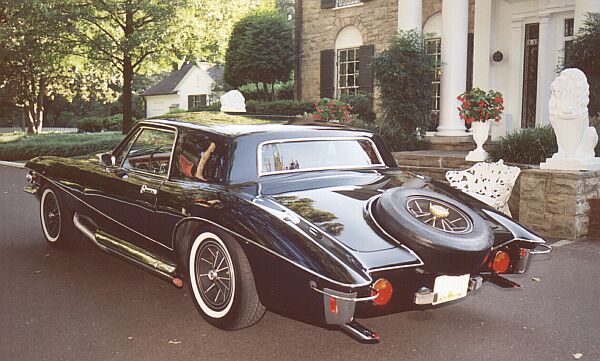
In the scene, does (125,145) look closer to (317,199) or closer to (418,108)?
(317,199)

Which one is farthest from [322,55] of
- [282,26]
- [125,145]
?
[125,145]

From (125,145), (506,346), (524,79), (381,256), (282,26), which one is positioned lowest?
(506,346)

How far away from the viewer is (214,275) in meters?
4.09

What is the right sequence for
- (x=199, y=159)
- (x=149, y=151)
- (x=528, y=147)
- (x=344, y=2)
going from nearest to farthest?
(x=199, y=159)
(x=149, y=151)
(x=528, y=147)
(x=344, y=2)

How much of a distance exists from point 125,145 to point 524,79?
10.3 metres

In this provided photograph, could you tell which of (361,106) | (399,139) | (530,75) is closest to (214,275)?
(399,139)

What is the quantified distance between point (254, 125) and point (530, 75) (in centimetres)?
1028

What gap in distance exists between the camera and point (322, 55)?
1872 cm

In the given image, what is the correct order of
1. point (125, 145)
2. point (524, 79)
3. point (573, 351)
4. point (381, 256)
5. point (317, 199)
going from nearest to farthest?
point (381, 256)
point (573, 351)
point (317, 199)
point (125, 145)
point (524, 79)

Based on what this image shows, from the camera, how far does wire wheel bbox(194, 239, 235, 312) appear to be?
157 inches

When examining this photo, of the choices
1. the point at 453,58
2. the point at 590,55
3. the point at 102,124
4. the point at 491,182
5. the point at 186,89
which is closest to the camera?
the point at 491,182

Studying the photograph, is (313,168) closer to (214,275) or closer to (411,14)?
(214,275)

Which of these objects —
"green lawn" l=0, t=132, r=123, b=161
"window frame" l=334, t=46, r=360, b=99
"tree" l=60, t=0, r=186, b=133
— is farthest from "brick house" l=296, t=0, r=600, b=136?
"green lawn" l=0, t=132, r=123, b=161

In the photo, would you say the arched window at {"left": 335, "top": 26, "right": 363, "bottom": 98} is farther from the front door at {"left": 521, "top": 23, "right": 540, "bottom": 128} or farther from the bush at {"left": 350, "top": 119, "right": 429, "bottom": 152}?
the bush at {"left": 350, "top": 119, "right": 429, "bottom": 152}
